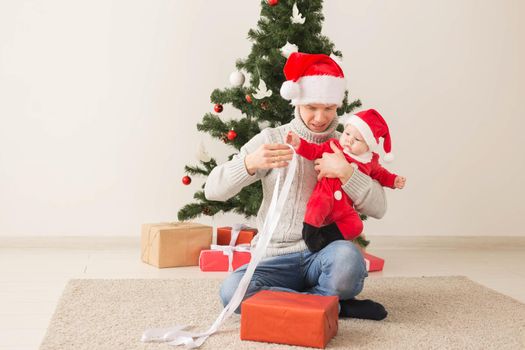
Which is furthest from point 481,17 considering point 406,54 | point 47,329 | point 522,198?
point 47,329

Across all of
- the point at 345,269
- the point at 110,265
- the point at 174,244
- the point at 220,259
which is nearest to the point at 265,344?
the point at 345,269

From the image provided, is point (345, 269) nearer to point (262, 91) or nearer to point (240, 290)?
point (240, 290)

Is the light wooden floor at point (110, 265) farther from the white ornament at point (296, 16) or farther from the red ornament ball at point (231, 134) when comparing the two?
the white ornament at point (296, 16)

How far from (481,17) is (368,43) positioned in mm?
627

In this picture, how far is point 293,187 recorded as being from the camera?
1.89 m

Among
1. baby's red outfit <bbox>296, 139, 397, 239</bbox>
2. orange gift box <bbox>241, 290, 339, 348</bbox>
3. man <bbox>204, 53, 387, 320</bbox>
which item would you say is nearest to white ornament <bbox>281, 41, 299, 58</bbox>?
man <bbox>204, 53, 387, 320</bbox>

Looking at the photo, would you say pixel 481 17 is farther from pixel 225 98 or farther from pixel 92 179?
pixel 92 179

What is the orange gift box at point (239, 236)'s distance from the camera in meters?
2.73

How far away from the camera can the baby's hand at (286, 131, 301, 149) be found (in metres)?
1.72

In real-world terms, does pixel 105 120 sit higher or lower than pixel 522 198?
higher

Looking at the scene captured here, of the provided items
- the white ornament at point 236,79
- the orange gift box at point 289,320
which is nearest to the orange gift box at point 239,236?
the white ornament at point 236,79

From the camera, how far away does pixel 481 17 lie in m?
3.39

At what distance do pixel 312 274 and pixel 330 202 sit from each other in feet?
0.71

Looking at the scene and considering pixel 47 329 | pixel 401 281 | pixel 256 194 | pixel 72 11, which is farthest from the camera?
pixel 72 11
